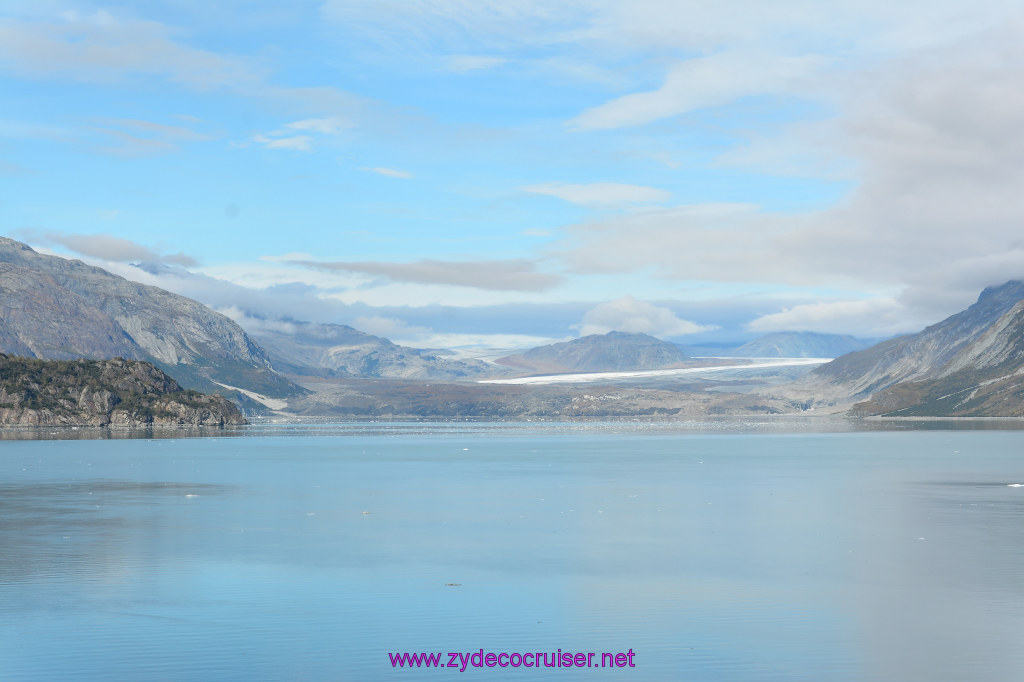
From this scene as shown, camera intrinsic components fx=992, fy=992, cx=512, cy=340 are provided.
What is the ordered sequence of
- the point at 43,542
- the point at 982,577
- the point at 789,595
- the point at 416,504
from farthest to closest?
the point at 416,504, the point at 43,542, the point at 982,577, the point at 789,595

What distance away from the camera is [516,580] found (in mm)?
44281

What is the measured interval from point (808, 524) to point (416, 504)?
102ft

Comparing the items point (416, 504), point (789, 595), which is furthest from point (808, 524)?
point (416, 504)

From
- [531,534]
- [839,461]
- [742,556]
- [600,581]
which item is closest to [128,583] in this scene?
[600,581]

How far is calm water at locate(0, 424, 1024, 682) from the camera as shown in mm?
30656

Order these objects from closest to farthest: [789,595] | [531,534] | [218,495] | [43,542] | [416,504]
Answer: [789,595] < [43,542] < [531,534] < [416,504] < [218,495]

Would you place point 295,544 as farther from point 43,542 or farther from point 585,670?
point 585,670

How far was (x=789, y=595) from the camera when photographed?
40.2 m

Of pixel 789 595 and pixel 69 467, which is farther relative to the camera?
pixel 69 467

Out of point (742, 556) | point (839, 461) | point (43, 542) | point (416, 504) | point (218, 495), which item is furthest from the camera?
point (839, 461)

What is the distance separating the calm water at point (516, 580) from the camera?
3066 cm

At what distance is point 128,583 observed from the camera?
42750 millimetres

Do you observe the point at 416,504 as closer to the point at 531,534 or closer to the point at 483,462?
the point at 531,534

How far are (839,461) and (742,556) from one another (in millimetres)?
95990
